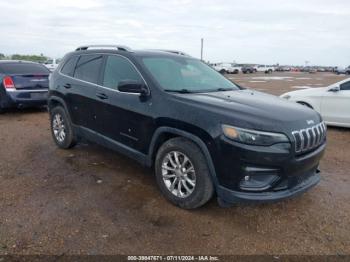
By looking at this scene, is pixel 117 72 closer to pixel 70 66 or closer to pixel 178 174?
pixel 70 66

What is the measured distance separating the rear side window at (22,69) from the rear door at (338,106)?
7.45 metres

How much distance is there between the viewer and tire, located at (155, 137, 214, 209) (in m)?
3.67

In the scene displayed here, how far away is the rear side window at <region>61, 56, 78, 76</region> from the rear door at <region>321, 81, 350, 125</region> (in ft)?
18.7

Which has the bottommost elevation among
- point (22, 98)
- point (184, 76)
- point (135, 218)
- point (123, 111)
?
point (135, 218)

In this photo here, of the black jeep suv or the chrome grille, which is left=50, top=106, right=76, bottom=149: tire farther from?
the chrome grille

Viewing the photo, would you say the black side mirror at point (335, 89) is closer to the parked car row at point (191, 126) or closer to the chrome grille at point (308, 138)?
the parked car row at point (191, 126)

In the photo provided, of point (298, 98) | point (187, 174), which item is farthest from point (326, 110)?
point (187, 174)

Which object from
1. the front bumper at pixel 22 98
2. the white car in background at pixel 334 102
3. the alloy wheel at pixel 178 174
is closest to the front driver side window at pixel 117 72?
the alloy wheel at pixel 178 174

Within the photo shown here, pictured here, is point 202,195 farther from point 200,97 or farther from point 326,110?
point 326,110

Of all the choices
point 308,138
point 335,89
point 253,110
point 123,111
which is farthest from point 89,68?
point 335,89

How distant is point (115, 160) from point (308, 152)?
3.06m

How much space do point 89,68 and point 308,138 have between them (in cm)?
338

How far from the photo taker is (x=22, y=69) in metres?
9.71

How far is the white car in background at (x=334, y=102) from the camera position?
26.1ft
